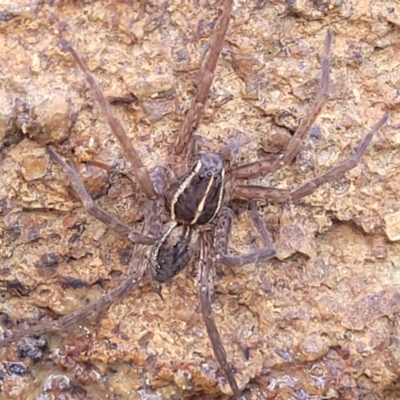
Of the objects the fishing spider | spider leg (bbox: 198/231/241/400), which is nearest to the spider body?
the fishing spider

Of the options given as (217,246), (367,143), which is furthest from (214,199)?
(367,143)

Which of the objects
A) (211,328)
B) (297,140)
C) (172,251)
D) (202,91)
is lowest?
(211,328)

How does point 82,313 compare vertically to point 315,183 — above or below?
below

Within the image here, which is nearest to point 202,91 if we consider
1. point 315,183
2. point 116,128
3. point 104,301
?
point 116,128

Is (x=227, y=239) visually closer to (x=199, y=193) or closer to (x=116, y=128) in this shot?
(x=199, y=193)

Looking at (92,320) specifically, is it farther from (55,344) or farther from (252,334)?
(252,334)

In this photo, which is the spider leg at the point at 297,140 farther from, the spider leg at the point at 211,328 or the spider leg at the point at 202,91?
the spider leg at the point at 211,328

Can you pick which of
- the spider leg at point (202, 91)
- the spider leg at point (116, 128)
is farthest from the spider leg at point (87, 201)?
the spider leg at point (202, 91)
